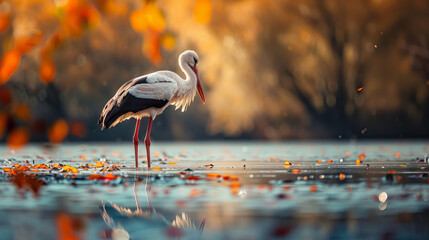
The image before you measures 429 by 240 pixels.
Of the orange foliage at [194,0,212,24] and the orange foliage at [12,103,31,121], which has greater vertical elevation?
the orange foliage at [194,0,212,24]

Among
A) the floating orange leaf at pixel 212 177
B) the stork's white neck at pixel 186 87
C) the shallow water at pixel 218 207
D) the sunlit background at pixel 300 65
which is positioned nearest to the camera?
the shallow water at pixel 218 207

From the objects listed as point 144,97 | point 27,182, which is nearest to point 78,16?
Answer: point 27,182

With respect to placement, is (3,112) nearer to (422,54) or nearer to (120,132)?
(422,54)

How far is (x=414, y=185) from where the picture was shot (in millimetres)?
7367

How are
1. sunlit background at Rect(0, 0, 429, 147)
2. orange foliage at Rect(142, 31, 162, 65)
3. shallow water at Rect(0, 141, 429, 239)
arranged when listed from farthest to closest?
sunlit background at Rect(0, 0, 429, 147)
shallow water at Rect(0, 141, 429, 239)
orange foliage at Rect(142, 31, 162, 65)

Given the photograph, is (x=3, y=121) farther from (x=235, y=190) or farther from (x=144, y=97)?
(x=144, y=97)

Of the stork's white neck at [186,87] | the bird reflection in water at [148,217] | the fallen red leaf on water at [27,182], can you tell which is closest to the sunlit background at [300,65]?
the stork's white neck at [186,87]

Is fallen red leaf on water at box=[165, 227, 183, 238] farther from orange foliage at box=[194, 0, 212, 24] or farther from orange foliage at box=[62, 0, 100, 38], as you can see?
orange foliage at box=[194, 0, 212, 24]

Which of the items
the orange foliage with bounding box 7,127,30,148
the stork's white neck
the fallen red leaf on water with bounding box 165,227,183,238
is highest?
the stork's white neck

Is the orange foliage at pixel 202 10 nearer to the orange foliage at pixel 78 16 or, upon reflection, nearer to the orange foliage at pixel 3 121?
the orange foliage at pixel 78 16

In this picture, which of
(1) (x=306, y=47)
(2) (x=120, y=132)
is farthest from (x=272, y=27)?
(2) (x=120, y=132)

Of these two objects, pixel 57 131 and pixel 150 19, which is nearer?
pixel 150 19

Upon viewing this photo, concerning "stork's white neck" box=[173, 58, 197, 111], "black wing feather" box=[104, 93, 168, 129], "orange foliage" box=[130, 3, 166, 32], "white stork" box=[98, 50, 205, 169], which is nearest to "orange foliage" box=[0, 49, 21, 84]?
"orange foliage" box=[130, 3, 166, 32]

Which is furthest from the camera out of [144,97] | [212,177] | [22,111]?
[144,97]
